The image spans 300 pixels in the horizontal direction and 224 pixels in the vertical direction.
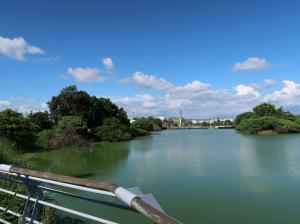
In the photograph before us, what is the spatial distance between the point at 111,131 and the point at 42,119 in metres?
6.34

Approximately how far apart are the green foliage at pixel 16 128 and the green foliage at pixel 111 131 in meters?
10.5

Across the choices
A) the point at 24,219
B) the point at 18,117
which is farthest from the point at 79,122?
the point at 24,219

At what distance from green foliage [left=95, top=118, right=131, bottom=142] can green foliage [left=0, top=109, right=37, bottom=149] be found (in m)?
10.5

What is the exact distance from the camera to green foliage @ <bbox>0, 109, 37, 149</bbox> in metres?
19.8

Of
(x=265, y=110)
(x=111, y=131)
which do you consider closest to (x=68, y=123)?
(x=111, y=131)

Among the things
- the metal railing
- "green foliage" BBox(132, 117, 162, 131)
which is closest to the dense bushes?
"green foliage" BBox(132, 117, 162, 131)

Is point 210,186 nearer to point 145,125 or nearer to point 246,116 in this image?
point 145,125

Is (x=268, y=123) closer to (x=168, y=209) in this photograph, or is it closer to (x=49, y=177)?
(x=168, y=209)

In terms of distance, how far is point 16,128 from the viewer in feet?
66.0

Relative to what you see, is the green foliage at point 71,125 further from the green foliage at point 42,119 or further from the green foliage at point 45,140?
the green foliage at point 42,119

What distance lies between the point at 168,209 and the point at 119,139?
26.0 metres

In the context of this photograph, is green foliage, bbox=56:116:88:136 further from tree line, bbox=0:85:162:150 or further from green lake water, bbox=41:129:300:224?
green lake water, bbox=41:129:300:224

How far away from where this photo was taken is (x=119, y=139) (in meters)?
33.7

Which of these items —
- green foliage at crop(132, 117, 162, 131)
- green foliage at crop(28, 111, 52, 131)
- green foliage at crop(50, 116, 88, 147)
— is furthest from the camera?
green foliage at crop(132, 117, 162, 131)
